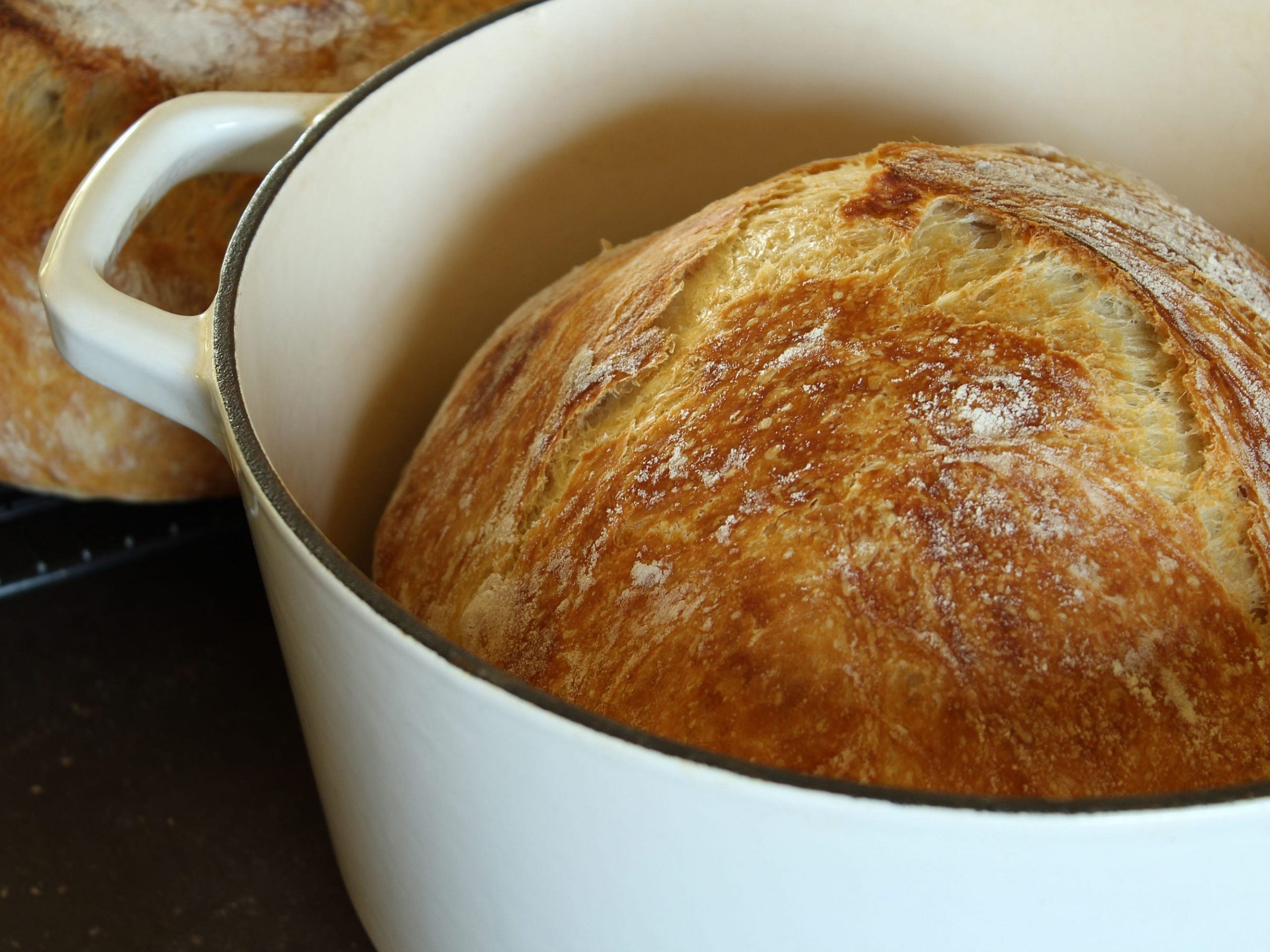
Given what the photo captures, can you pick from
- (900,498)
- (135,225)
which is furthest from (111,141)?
(900,498)

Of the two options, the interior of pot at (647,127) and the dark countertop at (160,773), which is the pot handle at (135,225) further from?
the dark countertop at (160,773)

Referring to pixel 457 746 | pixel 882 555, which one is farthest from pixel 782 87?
pixel 457 746

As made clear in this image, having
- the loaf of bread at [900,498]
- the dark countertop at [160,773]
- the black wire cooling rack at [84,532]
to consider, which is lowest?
the dark countertop at [160,773]

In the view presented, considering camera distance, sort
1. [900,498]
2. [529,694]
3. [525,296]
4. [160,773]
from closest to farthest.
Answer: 1. [529,694]
2. [900,498]
3. [160,773]
4. [525,296]

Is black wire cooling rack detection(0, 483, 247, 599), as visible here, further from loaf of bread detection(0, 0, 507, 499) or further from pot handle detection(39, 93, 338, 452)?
pot handle detection(39, 93, 338, 452)

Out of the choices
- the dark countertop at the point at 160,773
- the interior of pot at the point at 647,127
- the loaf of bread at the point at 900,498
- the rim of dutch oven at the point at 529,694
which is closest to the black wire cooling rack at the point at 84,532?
the dark countertop at the point at 160,773

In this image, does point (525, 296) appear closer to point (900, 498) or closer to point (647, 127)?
point (647, 127)

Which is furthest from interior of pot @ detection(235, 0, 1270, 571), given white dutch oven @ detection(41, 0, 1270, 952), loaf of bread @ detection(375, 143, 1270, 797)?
loaf of bread @ detection(375, 143, 1270, 797)
